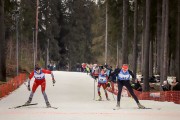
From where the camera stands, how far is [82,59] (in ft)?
366

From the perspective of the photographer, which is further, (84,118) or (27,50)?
(27,50)

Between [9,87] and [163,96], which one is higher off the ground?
[9,87]

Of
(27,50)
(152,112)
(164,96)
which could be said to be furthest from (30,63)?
(152,112)

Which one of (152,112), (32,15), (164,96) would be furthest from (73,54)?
(152,112)

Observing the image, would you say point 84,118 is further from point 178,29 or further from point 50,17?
point 50,17

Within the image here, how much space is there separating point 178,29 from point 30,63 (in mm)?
37325

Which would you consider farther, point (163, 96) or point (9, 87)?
point (9, 87)

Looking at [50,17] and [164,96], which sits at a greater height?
[50,17]

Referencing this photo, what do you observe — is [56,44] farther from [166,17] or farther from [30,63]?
Result: [166,17]


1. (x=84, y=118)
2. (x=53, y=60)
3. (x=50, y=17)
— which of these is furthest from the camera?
(x=53, y=60)

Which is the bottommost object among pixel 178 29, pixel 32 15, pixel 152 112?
→ pixel 152 112

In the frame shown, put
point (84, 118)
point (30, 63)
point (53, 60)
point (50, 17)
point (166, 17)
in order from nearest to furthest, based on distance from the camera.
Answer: point (84, 118)
point (166, 17)
point (30, 63)
point (50, 17)
point (53, 60)

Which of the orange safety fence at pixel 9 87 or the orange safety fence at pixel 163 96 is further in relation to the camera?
the orange safety fence at pixel 9 87

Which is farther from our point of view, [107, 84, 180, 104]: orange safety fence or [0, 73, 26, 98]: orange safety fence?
[0, 73, 26, 98]: orange safety fence
